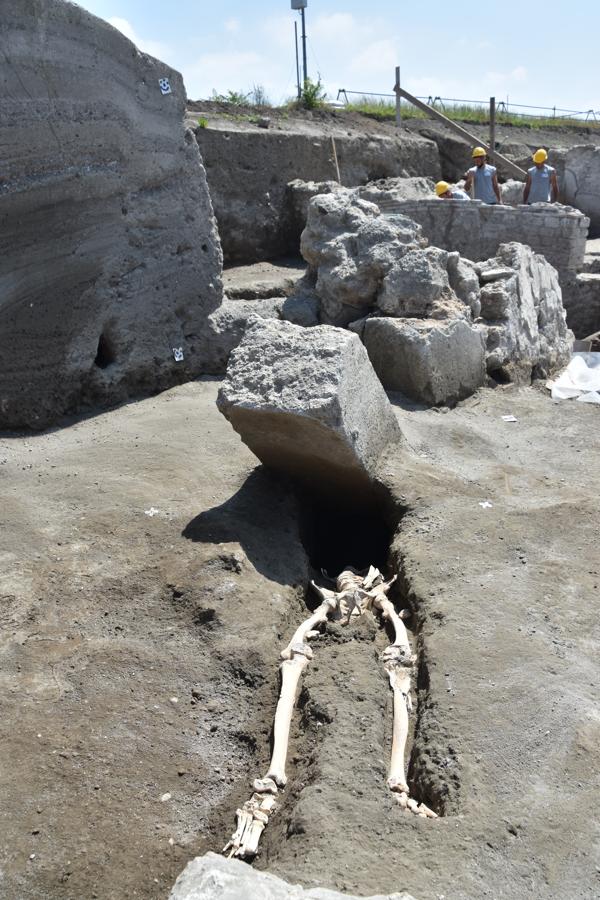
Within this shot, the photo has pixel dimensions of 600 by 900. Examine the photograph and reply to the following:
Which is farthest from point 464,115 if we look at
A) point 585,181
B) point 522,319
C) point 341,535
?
point 341,535

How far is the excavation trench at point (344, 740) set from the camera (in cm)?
253

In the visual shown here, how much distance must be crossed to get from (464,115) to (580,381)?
14645mm

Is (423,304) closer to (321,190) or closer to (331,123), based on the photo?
(321,190)

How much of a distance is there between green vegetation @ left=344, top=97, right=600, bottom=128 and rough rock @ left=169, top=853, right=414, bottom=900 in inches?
619

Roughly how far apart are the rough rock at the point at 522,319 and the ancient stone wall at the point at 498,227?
1.30 m

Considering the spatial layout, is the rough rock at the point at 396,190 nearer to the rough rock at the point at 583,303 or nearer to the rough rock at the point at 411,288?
the rough rock at the point at 583,303

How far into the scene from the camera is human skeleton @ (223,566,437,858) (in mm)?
2664

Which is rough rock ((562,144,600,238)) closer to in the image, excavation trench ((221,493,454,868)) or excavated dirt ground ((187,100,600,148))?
excavated dirt ground ((187,100,600,148))

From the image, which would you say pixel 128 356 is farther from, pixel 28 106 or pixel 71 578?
pixel 71 578

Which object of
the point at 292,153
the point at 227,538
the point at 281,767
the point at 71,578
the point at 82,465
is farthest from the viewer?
the point at 292,153

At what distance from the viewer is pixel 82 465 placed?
185 inches

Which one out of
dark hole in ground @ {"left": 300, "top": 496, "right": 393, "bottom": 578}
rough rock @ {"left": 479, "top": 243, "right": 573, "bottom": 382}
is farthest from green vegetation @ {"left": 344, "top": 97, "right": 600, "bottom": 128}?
dark hole in ground @ {"left": 300, "top": 496, "right": 393, "bottom": 578}

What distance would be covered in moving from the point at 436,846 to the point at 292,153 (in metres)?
10.7

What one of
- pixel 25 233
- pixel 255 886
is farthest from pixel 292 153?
pixel 255 886
